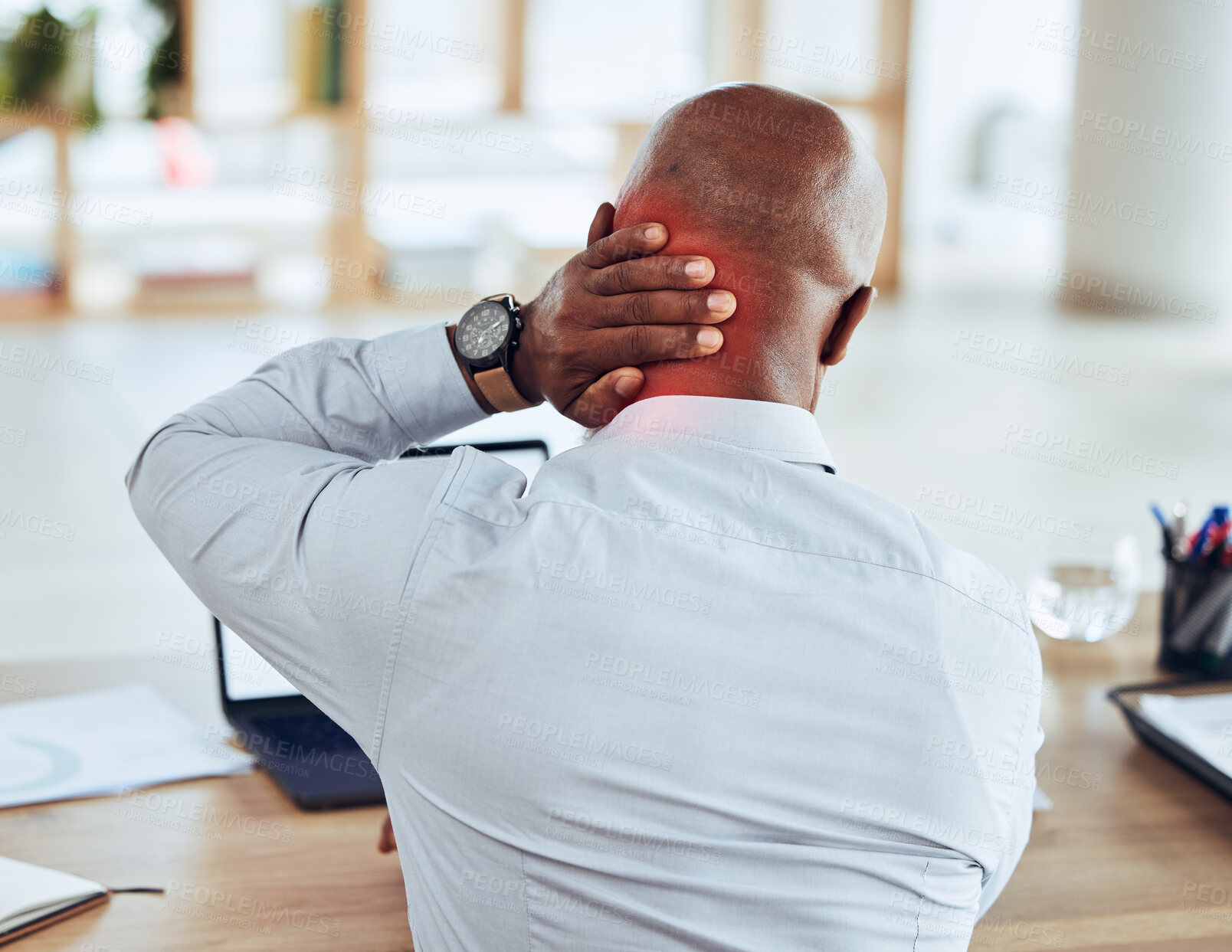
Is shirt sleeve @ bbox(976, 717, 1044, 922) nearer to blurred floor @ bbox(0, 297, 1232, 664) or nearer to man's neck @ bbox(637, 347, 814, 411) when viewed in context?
man's neck @ bbox(637, 347, 814, 411)

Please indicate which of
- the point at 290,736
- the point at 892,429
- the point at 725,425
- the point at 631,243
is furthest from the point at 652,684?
the point at 892,429

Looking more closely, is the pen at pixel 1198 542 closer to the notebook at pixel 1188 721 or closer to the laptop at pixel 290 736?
the notebook at pixel 1188 721

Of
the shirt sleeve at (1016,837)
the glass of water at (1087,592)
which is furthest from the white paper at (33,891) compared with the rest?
the glass of water at (1087,592)

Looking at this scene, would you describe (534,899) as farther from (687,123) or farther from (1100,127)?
(1100,127)

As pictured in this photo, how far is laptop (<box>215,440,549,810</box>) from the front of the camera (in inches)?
47.1

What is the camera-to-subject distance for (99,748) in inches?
50.1

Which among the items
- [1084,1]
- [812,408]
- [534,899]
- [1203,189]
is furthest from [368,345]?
[1084,1]

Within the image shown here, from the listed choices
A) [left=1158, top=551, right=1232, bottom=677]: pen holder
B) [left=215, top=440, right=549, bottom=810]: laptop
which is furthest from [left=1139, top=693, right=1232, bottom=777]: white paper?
[left=215, top=440, right=549, bottom=810]: laptop

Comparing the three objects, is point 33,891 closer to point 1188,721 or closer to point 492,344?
point 492,344

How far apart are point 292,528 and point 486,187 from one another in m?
6.43

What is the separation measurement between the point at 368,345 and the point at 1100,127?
6946mm

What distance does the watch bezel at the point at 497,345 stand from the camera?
Answer: 3.54 feet

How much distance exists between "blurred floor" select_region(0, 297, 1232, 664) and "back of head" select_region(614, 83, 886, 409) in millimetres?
909

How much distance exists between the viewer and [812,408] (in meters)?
0.99
